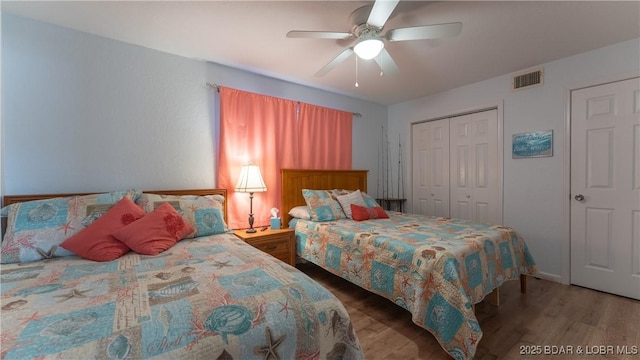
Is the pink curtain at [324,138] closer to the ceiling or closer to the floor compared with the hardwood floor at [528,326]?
closer to the ceiling

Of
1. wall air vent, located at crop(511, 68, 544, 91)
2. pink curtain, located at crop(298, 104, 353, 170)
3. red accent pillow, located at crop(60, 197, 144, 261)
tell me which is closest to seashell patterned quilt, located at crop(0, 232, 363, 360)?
red accent pillow, located at crop(60, 197, 144, 261)

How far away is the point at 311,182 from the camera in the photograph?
10.8ft

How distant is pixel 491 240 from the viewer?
6.35ft

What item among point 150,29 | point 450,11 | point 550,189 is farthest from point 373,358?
point 150,29

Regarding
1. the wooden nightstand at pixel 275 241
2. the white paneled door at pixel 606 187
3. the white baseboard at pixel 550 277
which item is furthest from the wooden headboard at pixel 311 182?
Answer: the white paneled door at pixel 606 187

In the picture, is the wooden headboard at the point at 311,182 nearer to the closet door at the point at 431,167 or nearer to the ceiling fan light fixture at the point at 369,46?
the closet door at the point at 431,167

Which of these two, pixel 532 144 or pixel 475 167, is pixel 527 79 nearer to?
pixel 532 144

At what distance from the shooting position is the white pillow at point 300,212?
2.82 metres

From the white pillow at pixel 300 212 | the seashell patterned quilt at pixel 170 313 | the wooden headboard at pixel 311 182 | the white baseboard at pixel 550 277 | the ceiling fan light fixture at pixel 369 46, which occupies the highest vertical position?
the ceiling fan light fixture at pixel 369 46

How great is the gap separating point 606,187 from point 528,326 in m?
1.65

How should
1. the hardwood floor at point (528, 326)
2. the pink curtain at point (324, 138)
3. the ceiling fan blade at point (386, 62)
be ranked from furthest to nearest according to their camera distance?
the pink curtain at point (324, 138) → the ceiling fan blade at point (386, 62) → the hardwood floor at point (528, 326)

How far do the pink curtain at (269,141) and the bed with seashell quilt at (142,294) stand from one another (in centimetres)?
93

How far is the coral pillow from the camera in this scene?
2742 mm

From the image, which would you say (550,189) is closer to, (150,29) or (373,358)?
(373,358)
